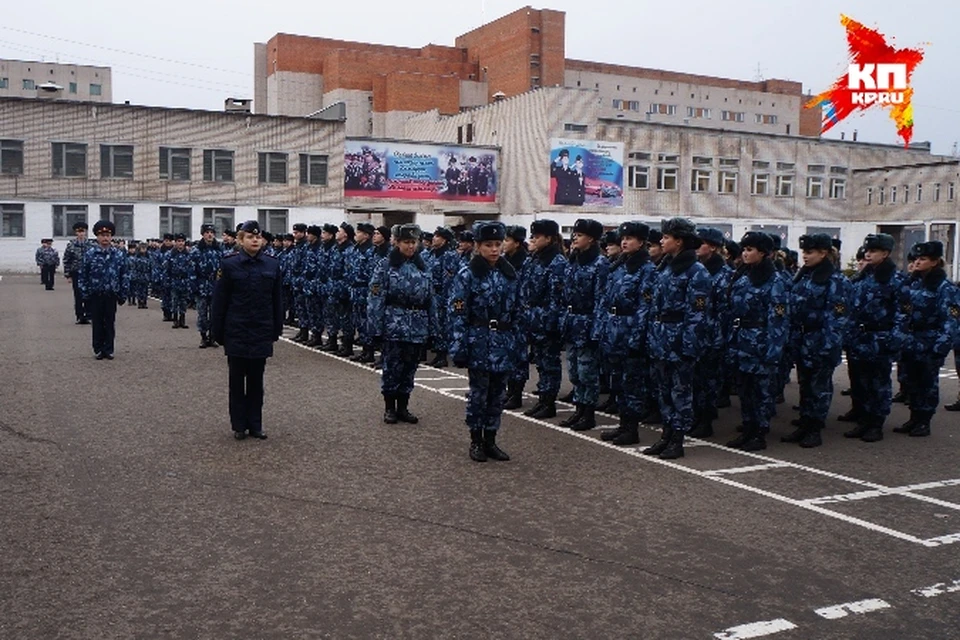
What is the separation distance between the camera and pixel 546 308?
10.1 m

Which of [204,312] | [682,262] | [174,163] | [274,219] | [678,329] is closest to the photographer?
[678,329]

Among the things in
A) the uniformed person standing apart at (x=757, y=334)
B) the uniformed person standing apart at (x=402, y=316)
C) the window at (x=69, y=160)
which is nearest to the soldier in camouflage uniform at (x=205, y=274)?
the uniformed person standing apart at (x=402, y=316)

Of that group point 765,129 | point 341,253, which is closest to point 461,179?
point 341,253

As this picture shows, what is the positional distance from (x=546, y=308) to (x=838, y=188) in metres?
55.0

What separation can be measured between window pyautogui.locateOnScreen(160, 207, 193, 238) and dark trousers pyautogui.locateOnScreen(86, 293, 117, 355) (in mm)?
31385

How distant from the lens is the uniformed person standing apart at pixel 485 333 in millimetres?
7719

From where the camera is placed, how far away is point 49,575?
4867 millimetres

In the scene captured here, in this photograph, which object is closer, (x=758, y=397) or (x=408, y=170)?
(x=758, y=397)

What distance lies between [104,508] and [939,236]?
54.8 meters

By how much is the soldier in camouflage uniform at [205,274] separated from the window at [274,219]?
28.7 metres

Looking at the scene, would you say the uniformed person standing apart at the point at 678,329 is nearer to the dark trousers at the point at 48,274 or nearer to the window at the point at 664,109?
the dark trousers at the point at 48,274

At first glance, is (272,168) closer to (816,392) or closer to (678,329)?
(816,392)

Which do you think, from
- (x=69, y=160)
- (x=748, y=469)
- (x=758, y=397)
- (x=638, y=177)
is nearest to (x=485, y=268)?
(x=748, y=469)

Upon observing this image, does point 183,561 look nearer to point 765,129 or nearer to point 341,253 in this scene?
point 341,253
